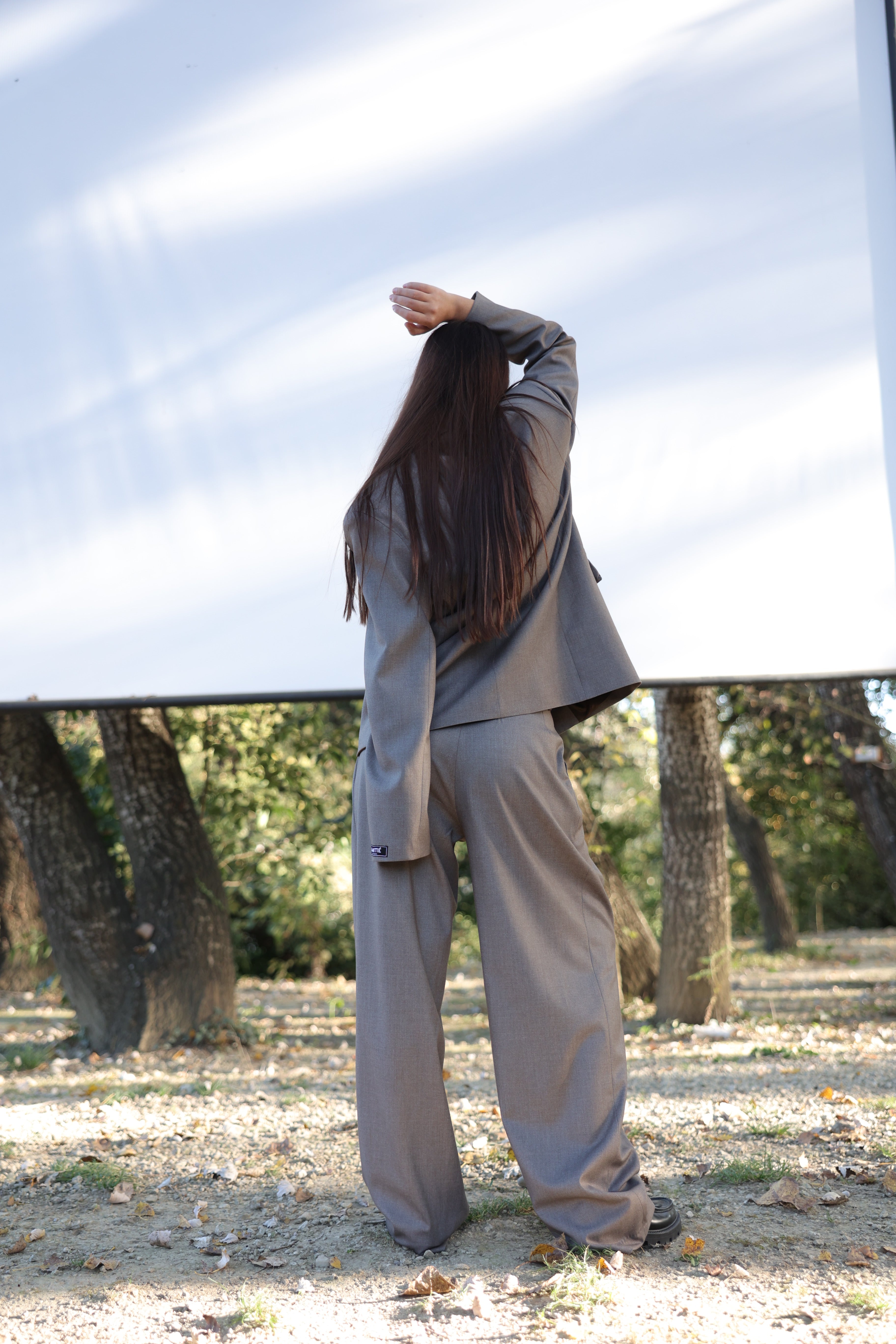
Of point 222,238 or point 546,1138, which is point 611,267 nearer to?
point 222,238

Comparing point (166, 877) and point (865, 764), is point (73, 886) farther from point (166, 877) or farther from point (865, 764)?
point (865, 764)

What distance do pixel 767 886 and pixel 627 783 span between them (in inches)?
50.0

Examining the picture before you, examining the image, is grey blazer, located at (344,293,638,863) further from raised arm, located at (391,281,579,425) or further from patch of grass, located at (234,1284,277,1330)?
patch of grass, located at (234,1284,277,1330)

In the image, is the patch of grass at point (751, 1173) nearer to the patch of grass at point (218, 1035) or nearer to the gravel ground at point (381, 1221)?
the gravel ground at point (381, 1221)

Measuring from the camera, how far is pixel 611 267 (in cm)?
321

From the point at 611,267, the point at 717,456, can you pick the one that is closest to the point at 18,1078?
the point at 717,456

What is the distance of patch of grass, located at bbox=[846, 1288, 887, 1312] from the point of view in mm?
1445

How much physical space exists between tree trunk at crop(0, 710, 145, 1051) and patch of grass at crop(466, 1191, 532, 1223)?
7.95ft

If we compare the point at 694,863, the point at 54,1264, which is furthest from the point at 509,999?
the point at 694,863

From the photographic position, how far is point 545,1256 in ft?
5.28

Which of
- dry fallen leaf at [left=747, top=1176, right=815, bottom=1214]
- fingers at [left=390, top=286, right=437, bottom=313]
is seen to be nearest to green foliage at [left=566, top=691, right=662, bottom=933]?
dry fallen leaf at [left=747, top=1176, right=815, bottom=1214]

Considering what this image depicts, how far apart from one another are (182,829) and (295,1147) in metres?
1.90

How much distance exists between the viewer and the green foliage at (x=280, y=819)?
476 cm

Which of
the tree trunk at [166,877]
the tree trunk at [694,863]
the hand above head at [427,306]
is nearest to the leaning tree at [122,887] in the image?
the tree trunk at [166,877]
